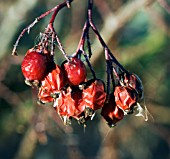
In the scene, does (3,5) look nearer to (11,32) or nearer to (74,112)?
(11,32)

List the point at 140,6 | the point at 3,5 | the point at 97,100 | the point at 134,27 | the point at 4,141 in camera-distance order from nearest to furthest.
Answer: the point at 97,100, the point at 140,6, the point at 3,5, the point at 134,27, the point at 4,141

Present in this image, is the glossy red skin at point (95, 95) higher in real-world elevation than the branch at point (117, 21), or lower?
higher

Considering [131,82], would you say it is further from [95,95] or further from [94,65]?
[94,65]

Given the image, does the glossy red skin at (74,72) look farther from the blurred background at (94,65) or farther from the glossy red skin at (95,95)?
the blurred background at (94,65)

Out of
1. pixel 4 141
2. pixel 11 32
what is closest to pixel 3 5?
pixel 11 32

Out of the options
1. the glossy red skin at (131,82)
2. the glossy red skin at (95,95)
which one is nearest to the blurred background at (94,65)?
the glossy red skin at (131,82)

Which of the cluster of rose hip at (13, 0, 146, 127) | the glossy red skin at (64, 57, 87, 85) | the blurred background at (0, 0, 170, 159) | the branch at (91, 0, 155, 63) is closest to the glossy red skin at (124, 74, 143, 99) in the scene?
the cluster of rose hip at (13, 0, 146, 127)

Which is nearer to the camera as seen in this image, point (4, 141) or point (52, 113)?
point (52, 113)
